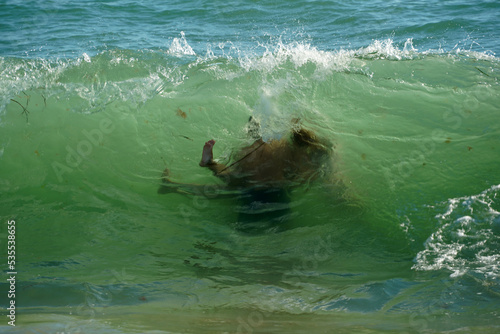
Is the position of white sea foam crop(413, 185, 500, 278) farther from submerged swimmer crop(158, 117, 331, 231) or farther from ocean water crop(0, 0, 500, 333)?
submerged swimmer crop(158, 117, 331, 231)

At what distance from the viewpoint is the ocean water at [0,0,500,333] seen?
110 inches

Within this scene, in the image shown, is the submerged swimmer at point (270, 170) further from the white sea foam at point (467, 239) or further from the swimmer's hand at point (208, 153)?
the white sea foam at point (467, 239)

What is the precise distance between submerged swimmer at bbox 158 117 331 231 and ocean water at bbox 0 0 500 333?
0.29 ft

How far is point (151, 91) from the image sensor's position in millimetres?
4785

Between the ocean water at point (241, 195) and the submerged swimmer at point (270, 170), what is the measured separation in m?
0.09

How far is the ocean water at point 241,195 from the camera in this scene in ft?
9.16

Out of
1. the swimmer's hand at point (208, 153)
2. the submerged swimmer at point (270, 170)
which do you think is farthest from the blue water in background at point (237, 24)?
the swimmer's hand at point (208, 153)

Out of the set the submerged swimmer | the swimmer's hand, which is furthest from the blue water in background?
the swimmer's hand

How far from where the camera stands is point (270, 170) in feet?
12.6

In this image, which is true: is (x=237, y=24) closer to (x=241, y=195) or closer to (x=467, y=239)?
(x=241, y=195)

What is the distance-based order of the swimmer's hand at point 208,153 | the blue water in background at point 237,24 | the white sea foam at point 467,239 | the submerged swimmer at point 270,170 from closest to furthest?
the white sea foam at point 467,239
the swimmer's hand at point 208,153
the submerged swimmer at point 270,170
the blue water in background at point 237,24

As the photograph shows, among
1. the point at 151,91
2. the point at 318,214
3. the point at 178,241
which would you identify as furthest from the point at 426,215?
the point at 151,91

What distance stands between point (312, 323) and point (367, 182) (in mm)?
1830

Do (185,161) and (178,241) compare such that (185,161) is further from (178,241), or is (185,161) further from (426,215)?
(426,215)
